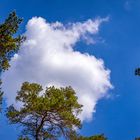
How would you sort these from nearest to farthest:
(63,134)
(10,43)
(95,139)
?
(10,43) < (63,134) < (95,139)

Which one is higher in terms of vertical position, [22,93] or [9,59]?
[22,93]

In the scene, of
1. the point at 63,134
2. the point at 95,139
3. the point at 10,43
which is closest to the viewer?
the point at 10,43

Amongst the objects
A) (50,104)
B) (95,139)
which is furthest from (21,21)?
(95,139)

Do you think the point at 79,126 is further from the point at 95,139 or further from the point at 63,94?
the point at 95,139

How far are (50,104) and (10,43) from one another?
11.2 meters

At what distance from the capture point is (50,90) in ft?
178

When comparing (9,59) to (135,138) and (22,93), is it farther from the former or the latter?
(135,138)

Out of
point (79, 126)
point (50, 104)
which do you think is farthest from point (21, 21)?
point (79, 126)

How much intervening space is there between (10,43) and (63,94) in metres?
12.8

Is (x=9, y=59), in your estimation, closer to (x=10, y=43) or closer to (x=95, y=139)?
(x=10, y=43)

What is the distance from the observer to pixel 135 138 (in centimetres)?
6456

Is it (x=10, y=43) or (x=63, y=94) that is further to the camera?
(x=63, y=94)

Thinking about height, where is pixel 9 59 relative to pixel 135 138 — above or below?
below

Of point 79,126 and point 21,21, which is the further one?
point 79,126
